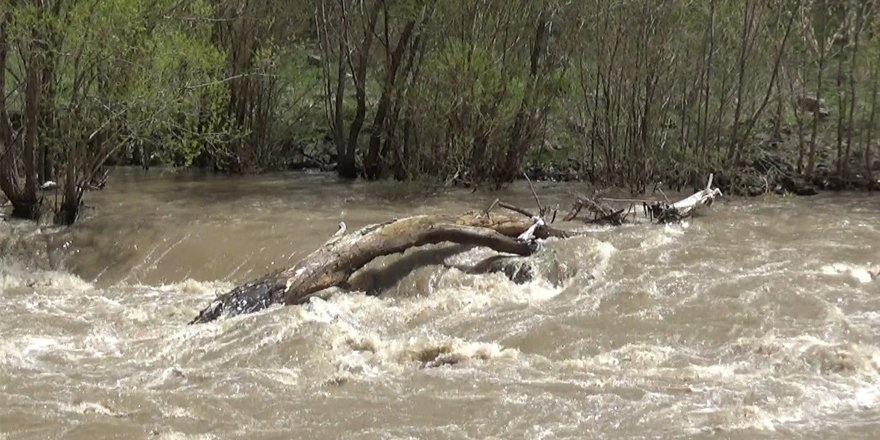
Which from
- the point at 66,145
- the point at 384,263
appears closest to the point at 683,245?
the point at 384,263

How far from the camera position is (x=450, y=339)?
23.2ft

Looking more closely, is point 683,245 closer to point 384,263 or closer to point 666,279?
point 666,279

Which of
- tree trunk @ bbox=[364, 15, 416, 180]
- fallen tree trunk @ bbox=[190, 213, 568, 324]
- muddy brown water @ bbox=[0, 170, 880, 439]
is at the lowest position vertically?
muddy brown water @ bbox=[0, 170, 880, 439]

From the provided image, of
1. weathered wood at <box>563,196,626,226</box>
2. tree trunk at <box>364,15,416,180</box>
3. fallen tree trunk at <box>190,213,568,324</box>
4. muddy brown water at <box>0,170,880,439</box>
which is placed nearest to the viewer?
muddy brown water at <box>0,170,880,439</box>

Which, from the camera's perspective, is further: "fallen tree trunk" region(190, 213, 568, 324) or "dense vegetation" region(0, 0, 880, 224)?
"dense vegetation" region(0, 0, 880, 224)

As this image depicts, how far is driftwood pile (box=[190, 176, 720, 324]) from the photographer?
768 cm

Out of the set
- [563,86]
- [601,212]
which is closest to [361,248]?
[601,212]

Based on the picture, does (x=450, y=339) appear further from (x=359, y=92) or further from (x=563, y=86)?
(x=359, y=92)

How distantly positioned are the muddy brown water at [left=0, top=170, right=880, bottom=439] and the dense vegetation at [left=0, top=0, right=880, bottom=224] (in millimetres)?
3602

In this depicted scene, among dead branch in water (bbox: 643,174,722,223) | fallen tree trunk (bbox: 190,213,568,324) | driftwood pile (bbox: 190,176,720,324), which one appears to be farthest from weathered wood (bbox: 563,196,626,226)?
fallen tree trunk (bbox: 190,213,568,324)

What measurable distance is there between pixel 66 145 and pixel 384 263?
4937 millimetres

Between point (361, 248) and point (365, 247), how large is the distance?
0.15 feet

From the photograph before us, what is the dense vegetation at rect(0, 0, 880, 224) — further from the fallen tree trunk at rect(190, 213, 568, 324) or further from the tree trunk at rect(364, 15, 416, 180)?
the fallen tree trunk at rect(190, 213, 568, 324)

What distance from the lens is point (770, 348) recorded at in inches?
263
